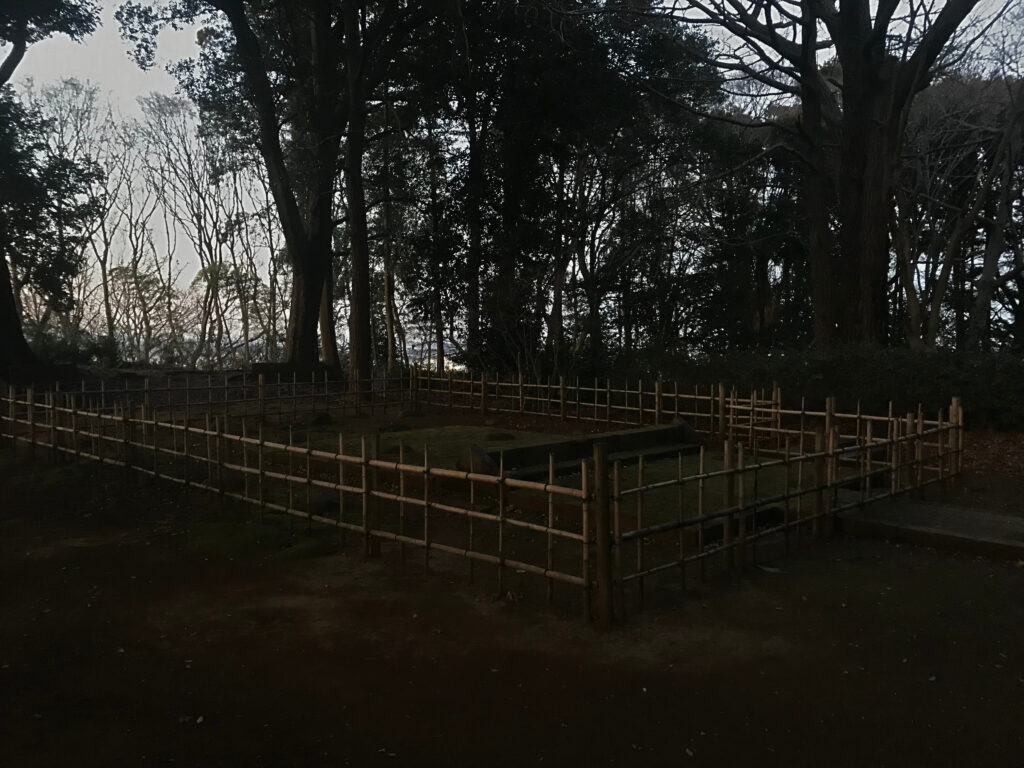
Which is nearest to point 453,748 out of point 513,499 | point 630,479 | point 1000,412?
point 513,499

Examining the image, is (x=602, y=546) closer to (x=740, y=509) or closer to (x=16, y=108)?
(x=740, y=509)

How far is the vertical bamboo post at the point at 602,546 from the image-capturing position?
4770 millimetres

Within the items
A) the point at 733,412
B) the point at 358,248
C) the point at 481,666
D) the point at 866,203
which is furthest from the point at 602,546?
the point at 358,248

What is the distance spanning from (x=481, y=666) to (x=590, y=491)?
4.11 ft

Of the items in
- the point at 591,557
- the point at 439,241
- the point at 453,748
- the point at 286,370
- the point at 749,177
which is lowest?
the point at 453,748

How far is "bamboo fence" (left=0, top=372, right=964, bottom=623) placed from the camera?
17.2 feet

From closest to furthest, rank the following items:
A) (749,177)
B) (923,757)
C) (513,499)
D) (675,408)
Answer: (923,757) → (513,499) → (675,408) → (749,177)

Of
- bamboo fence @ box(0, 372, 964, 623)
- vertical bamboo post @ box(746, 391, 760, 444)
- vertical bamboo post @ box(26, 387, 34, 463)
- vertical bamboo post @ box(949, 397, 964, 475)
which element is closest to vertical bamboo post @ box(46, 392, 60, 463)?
bamboo fence @ box(0, 372, 964, 623)

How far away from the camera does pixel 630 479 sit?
28.8 feet

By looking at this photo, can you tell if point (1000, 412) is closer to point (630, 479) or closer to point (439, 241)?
point (630, 479)

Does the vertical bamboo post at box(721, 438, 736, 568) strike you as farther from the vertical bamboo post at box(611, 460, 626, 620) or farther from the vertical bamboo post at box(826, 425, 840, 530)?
the vertical bamboo post at box(826, 425, 840, 530)

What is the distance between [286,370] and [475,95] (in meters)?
8.44

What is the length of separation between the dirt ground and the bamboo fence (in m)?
0.31

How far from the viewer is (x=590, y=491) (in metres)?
4.92
